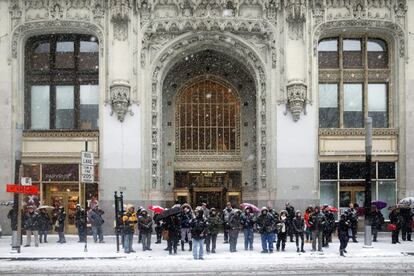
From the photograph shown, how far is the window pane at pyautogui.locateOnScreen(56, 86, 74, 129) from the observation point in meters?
36.7

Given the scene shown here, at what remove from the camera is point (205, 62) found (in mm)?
38719

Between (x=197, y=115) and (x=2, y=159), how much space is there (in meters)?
10.2

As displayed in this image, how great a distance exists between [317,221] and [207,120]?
42.0ft

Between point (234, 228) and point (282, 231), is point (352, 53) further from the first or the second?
point (234, 228)

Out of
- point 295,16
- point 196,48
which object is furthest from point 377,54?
point 196,48

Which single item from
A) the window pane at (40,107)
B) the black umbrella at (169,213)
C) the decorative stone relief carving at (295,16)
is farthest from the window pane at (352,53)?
the window pane at (40,107)

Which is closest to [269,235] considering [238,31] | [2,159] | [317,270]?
[317,270]

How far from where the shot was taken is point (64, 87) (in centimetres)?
3678

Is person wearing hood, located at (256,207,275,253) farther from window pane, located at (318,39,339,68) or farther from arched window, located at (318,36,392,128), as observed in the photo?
window pane, located at (318,39,339,68)

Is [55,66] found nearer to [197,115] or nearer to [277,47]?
[197,115]

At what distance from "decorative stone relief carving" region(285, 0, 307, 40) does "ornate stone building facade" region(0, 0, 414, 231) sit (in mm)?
60

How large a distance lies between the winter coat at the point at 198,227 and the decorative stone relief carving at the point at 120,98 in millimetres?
10678

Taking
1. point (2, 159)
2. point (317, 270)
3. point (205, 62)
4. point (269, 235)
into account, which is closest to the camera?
point (317, 270)

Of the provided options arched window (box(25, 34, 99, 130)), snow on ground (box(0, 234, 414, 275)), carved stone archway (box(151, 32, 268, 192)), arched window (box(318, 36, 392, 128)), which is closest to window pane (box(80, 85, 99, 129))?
arched window (box(25, 34, 99, 130))
